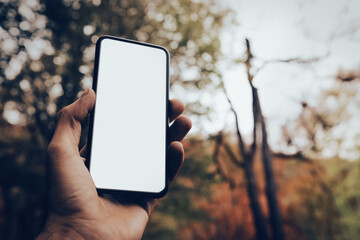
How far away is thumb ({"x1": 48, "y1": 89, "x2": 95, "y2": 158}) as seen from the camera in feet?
7.07

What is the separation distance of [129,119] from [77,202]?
819 mm

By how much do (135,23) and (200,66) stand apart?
2843mm

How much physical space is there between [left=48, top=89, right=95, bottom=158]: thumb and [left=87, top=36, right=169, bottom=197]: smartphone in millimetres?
106

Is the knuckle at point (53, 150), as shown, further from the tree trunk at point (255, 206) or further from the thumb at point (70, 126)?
the tree trunk at point (255, 206)

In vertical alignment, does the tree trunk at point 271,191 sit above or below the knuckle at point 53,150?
below

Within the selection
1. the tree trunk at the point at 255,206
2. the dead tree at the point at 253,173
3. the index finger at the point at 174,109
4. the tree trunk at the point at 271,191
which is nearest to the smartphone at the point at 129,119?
the index finger at the point at 174,109

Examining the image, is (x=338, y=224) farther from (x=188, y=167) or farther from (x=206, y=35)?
(x=206, y=35)

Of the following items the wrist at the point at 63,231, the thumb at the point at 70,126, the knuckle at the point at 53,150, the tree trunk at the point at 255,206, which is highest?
A: the thumb at the point at 70,126

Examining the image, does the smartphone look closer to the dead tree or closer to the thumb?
the thumb

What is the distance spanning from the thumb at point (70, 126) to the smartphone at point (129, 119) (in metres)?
0.11

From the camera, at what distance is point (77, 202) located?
2053mm

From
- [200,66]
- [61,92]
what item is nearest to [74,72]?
[61,92]

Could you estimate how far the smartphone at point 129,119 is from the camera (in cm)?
229

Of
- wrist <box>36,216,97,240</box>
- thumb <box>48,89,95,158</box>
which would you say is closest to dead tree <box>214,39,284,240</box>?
thumb <box>48,89,95,158</box>
